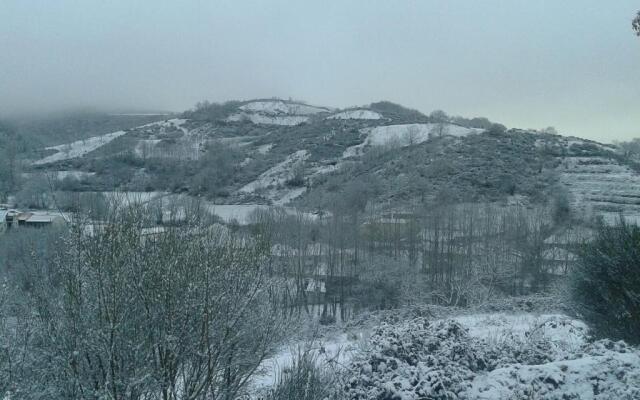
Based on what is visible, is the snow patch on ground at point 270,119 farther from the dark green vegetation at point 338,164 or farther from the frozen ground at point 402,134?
the frozen ground at point 402,134

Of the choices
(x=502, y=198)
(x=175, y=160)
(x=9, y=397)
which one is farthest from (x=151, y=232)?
(x=175, y=160)

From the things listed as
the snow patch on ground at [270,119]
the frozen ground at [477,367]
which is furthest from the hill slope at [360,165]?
the snow patch on ground at [270,119]

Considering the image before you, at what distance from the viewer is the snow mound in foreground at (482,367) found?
18.4 ft

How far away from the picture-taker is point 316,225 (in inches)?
810

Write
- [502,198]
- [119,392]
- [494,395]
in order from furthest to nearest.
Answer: [502,198] < [494,395] < [119,392]

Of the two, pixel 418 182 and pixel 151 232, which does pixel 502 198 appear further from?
pixel 151 232

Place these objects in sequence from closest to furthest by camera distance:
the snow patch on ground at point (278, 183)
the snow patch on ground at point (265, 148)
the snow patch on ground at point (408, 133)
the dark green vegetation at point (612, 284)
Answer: the dark green vegetation at point (612, 284) → the snow patch on ground at point (278, 183) → the snow patch on ground at point (408, 133) → the snow patch on ground at point (265, 148)

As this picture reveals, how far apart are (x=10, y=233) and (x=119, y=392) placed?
19.3 meters

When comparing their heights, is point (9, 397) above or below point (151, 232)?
below

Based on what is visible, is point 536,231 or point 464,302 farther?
point 536,231

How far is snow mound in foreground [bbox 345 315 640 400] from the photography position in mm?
5617

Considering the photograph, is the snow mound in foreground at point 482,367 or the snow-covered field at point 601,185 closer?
the snow mound in foreground at point 482,367

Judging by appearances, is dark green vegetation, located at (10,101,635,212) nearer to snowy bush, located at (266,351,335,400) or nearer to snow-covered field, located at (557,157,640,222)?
snow-covered field, located at (557,157,640,222)

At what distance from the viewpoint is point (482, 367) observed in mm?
6914
